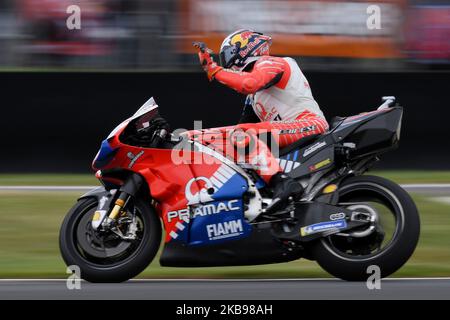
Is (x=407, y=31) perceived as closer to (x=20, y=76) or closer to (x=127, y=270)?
(x=20, y=76)

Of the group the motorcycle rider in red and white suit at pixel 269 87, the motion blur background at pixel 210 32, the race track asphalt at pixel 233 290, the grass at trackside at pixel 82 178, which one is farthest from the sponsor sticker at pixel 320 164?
the motion blur background at pixel 210 32

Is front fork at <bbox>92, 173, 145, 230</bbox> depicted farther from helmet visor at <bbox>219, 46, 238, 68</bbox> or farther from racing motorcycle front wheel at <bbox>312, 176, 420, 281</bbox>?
racing motorcycle front wheel at <bbox>312, 176, 420, 281</bbox>

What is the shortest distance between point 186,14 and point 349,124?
5.99 metres

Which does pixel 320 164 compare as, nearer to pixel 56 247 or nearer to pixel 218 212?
pixel 218 212

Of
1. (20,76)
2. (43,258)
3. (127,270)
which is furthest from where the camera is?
(20,76)

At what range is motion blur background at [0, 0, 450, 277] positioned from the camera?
12.3m

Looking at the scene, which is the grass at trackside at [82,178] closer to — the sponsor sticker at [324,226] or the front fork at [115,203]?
the front fork at [115,203]

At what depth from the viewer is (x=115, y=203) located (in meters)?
6.57

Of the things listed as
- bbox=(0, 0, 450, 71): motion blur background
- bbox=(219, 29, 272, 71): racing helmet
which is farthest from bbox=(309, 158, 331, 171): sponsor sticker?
bbox=(0, 0, 450, 71): motion blur background

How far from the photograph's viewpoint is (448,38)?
41.1 ft

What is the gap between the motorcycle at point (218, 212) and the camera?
21.6ft

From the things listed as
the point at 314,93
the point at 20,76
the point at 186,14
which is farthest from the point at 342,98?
the point at 20,76

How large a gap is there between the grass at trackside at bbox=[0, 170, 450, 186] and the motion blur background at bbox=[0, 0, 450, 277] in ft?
0.05

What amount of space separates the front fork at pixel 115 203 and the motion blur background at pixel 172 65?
5.55 meters
